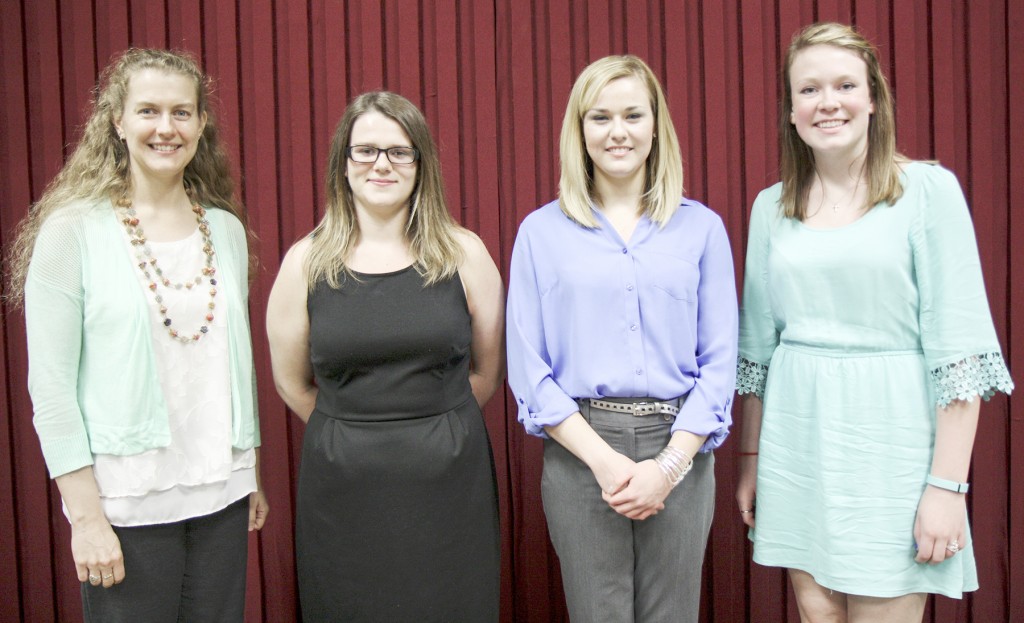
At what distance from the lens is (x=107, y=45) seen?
2715 millimetres

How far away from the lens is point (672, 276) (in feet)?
5.77

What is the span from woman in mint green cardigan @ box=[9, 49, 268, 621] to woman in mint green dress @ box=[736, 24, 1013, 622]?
124 cm

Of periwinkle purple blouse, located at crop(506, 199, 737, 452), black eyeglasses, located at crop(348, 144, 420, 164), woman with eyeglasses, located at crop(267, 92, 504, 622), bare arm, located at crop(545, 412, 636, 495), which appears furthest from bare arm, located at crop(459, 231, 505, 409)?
bare arm, located at crop(545, 412, 636, 495)

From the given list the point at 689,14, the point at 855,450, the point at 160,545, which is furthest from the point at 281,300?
the point at 689,14

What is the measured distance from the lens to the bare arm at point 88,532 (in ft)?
5.28

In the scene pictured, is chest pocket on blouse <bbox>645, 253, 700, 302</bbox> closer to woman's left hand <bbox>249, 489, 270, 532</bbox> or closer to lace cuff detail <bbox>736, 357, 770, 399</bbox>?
lace cuff detail <bbox>736, 357, 770, 399</bbox>

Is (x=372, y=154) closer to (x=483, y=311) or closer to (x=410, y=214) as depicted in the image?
(x=410, y=214)

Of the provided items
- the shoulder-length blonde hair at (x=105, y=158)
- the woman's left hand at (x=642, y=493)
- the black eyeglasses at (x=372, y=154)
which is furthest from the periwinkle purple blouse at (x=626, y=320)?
the shoulder-length blonde hair at (x=105, y=158)

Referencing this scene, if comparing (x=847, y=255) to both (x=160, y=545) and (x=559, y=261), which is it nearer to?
(x=559, y=261)

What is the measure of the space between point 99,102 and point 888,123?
177cm

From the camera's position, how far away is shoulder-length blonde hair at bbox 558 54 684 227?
5.92ft

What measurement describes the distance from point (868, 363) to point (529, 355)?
728 millimetres

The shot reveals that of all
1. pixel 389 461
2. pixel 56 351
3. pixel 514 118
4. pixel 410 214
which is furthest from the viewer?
pixel 514 118

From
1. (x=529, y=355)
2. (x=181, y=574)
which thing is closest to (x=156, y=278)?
(x=181, y=574)
